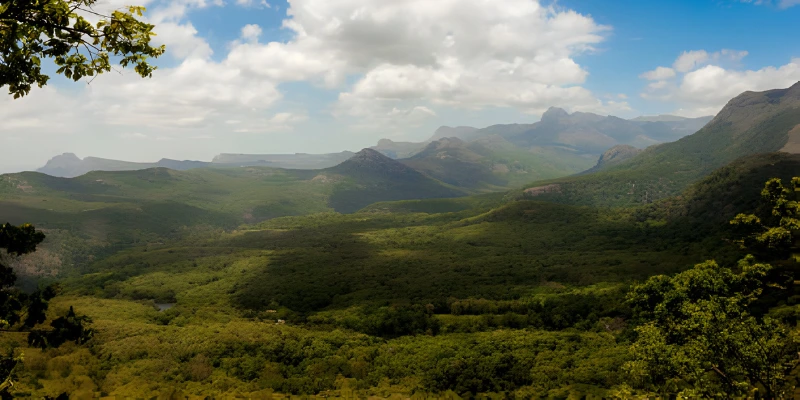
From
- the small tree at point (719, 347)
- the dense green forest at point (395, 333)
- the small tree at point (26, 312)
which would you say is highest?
the small tree at point (26, 312)

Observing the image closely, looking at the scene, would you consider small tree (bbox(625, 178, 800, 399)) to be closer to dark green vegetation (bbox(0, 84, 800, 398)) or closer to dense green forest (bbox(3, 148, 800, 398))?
dark green vegetation (bbox(0, 84, 800, 398))

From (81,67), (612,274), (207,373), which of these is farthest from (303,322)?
(81,67)

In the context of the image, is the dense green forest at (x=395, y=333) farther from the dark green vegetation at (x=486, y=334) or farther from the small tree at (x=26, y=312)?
the small tree at (x=26, y=312)

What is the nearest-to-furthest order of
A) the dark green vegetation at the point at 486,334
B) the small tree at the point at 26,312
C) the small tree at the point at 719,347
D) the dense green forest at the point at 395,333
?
the small tree at the point at 26,312 → the small tree at the point at 719,347 → the dark green vegetation at the point at 486,334 → the dense green forest at the point at 395,333

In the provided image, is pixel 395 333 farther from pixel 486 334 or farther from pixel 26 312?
pixel 26 312

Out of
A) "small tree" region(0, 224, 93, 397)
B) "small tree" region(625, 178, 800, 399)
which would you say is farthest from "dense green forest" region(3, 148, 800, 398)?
"small tree" region(0, 224, 93, 397)

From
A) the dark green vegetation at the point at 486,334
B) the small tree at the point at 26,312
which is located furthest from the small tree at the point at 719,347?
the small tree at the point at 26,312

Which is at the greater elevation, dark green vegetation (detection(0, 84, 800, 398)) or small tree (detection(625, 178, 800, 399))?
small tree (detection(625, 178, 800, 399))

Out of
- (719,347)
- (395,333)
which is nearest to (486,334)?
(395,333)
